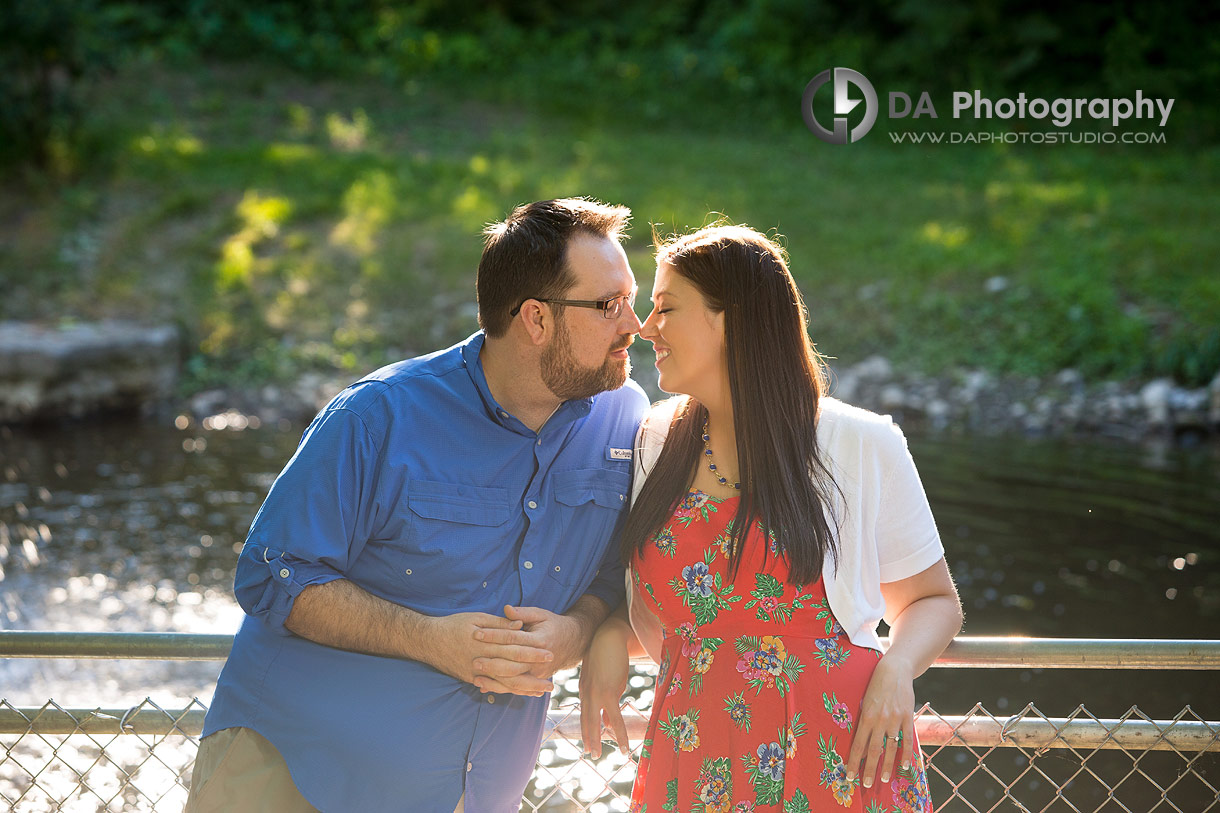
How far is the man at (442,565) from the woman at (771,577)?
132 mm

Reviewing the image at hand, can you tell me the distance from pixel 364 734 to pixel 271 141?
558 inches

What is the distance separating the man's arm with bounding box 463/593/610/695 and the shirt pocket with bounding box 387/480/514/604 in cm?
10

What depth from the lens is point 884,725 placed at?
1.93 metres

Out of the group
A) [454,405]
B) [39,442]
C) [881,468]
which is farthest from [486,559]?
[39,442]

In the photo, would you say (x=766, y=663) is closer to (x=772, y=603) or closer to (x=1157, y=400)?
(x=772, y=603)

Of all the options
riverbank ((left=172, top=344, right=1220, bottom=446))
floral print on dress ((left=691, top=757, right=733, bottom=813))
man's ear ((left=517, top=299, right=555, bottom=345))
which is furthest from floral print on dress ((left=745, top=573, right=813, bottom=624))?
riverbank ((left=172, top=344, right=1220, bottom=446))

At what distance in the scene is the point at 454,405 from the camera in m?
2.15

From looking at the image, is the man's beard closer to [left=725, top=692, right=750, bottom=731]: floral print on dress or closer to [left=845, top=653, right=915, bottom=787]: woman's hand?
[left=725, top=692, right=750, bottom=731]: floral print on dress

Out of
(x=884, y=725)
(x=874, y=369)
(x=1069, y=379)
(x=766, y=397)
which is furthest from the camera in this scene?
(x=874, y=369)

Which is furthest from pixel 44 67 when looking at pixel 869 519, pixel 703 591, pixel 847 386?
pixel 869 519

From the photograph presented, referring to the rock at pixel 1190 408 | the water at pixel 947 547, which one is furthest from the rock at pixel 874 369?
the rock at pixel 1190 408

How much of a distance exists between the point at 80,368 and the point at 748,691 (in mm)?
9367

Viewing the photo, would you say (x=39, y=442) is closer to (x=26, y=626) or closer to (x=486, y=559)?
(x=26, y=626)

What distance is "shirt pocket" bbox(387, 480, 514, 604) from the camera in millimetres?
2043
